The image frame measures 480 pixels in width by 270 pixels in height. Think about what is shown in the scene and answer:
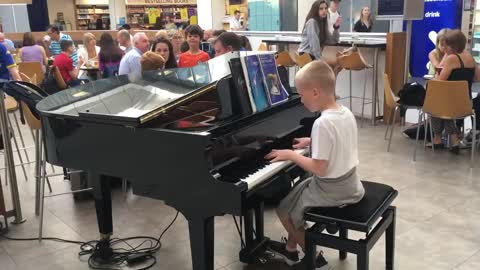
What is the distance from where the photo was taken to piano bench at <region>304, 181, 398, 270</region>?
2113mm

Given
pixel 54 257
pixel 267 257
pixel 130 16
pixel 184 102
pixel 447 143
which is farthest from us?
pixel 130 16

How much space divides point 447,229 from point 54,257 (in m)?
2.58

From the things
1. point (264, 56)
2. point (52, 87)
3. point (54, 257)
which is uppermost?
point (264, 56)

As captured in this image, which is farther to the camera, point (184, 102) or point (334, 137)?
point (184, 102)

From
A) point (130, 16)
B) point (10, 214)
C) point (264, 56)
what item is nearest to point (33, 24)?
point (130, 16)

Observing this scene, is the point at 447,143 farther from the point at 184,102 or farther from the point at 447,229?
the point at 184,102

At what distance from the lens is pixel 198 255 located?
211 cm

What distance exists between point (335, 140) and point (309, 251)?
542 mm

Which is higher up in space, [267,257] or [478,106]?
[478,106]

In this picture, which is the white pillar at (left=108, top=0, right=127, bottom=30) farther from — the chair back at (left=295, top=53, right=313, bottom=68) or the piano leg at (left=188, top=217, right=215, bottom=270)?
the piano leg at (left=188, top=217, right=215, bottom=270)

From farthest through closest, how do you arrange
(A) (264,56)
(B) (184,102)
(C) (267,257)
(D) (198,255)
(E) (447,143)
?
(E) (447,143) → (C) (267,257) → (A) (264,56) → (B) (184,102) → (D) (198,255)

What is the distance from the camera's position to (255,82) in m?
2.53

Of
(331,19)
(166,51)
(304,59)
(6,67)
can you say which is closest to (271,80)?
(166,51)

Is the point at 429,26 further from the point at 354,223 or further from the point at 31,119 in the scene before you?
the point at 354,223
